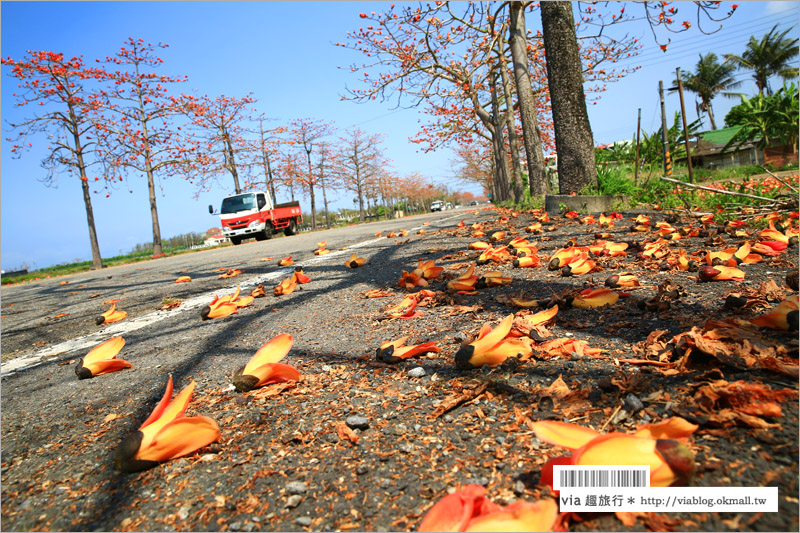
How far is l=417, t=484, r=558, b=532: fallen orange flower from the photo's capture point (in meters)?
0.62

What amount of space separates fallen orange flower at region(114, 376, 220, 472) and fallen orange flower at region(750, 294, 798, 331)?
141 centimetres

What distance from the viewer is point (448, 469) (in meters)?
0.84

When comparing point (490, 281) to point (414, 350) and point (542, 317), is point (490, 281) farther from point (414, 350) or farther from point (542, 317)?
point (414, 350)

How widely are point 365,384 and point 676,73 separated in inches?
299

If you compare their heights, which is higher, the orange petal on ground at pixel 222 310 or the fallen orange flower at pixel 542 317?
the orange petal on ground at pixel 222 310

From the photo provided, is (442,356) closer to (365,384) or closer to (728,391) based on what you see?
(365,384)

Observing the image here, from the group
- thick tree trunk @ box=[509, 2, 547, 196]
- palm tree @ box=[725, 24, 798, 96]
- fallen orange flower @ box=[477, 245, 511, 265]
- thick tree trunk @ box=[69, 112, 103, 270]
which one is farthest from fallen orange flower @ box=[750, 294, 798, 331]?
palm tree @ box=[725, 24, 798, 96]

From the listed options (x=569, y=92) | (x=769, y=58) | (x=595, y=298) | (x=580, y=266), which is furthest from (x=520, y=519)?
(x=769, y=58)

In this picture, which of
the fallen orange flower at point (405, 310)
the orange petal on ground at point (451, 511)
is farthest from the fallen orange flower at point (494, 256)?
the orange petal on ground at point (451, 511)

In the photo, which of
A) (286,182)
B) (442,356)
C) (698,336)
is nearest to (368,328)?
(442,356)

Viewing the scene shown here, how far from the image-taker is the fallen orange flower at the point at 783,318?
1055 millimetres

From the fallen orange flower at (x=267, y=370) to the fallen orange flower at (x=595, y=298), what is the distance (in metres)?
1.15

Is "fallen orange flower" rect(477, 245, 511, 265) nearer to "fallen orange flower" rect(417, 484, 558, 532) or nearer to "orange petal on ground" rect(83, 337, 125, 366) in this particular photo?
"orange petal on ground" rect(83, 337, 125, 366)

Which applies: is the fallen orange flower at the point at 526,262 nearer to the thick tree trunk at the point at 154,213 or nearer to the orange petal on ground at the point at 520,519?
the orange petal on ground at the point at 520,519
